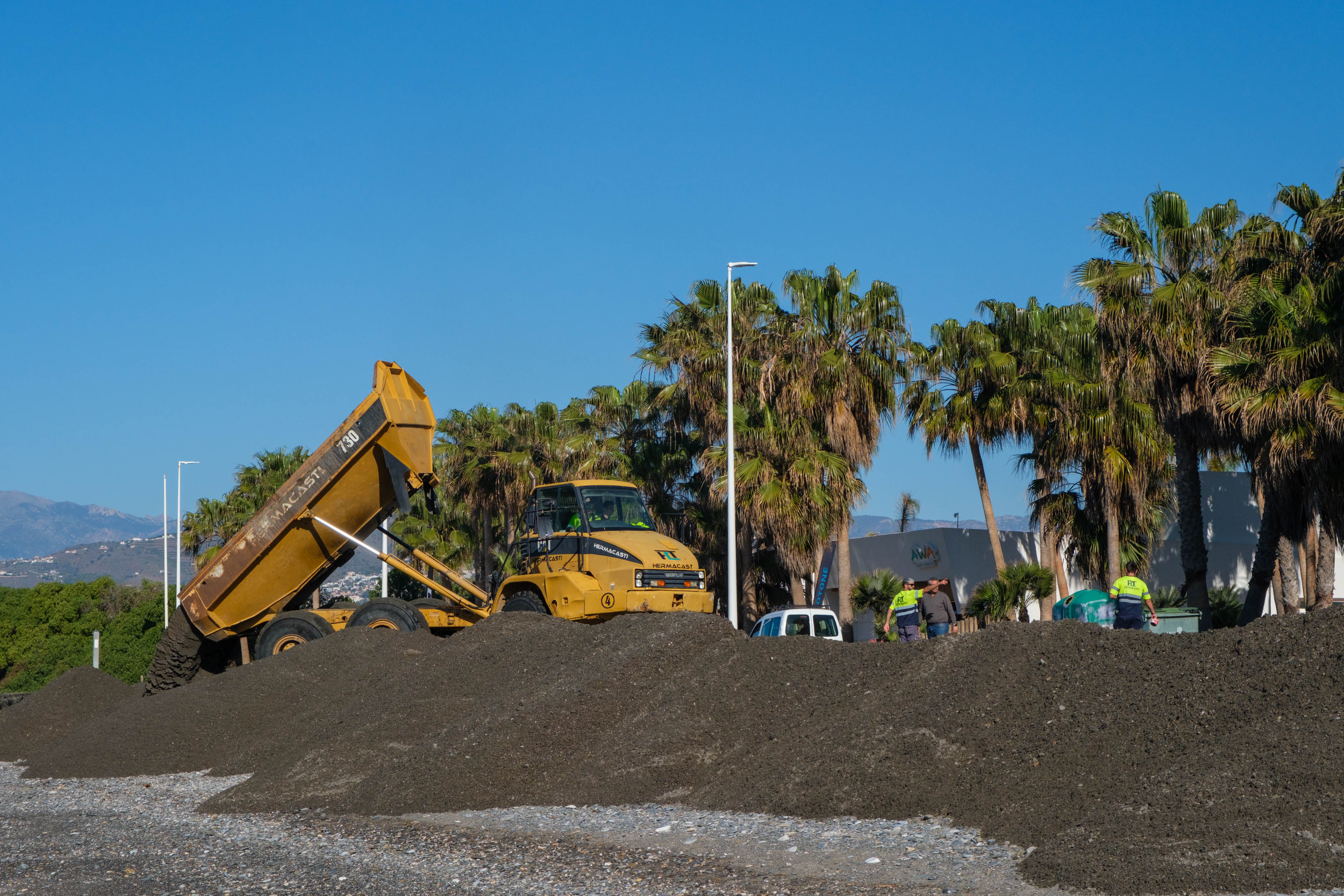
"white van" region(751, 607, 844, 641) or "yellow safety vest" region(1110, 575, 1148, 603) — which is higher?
"yellow safety vest" region(1110, 575, 1148, 603)

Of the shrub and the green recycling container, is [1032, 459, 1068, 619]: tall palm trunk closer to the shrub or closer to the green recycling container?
the green recycling container

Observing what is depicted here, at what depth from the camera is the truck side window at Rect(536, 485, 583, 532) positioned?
17125 millimetres

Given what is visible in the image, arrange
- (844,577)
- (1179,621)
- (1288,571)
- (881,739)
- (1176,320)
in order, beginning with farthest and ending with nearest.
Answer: (844,577) < (1288,571) < (1176,320) < (1179,621) < (881,739)

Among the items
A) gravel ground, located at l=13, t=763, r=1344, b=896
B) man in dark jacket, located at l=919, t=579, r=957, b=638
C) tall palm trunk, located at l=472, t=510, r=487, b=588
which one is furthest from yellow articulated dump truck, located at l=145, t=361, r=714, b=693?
tall palm trunk, located at l=472, t=510, r=487, b=588

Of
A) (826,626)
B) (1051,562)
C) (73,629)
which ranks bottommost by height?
(73,629)

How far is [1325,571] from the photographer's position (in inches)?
1054

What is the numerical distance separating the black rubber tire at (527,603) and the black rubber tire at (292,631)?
9.41ft

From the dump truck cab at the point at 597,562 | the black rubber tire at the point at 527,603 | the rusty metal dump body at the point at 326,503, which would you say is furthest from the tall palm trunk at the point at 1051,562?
the rusty metal dump body at the point at 326,503

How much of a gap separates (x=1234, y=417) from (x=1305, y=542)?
8050 mm

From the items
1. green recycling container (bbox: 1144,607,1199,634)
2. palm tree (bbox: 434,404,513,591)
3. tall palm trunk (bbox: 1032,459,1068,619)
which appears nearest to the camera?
green recycling container (bbox: 1144,607,1199,634)

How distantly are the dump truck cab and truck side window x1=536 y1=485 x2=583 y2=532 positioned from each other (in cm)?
1

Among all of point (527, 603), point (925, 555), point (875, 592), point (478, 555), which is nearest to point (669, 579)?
point (527, 603)

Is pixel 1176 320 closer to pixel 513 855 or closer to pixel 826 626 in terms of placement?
pixel 826 626

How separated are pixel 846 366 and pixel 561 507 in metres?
14.0
